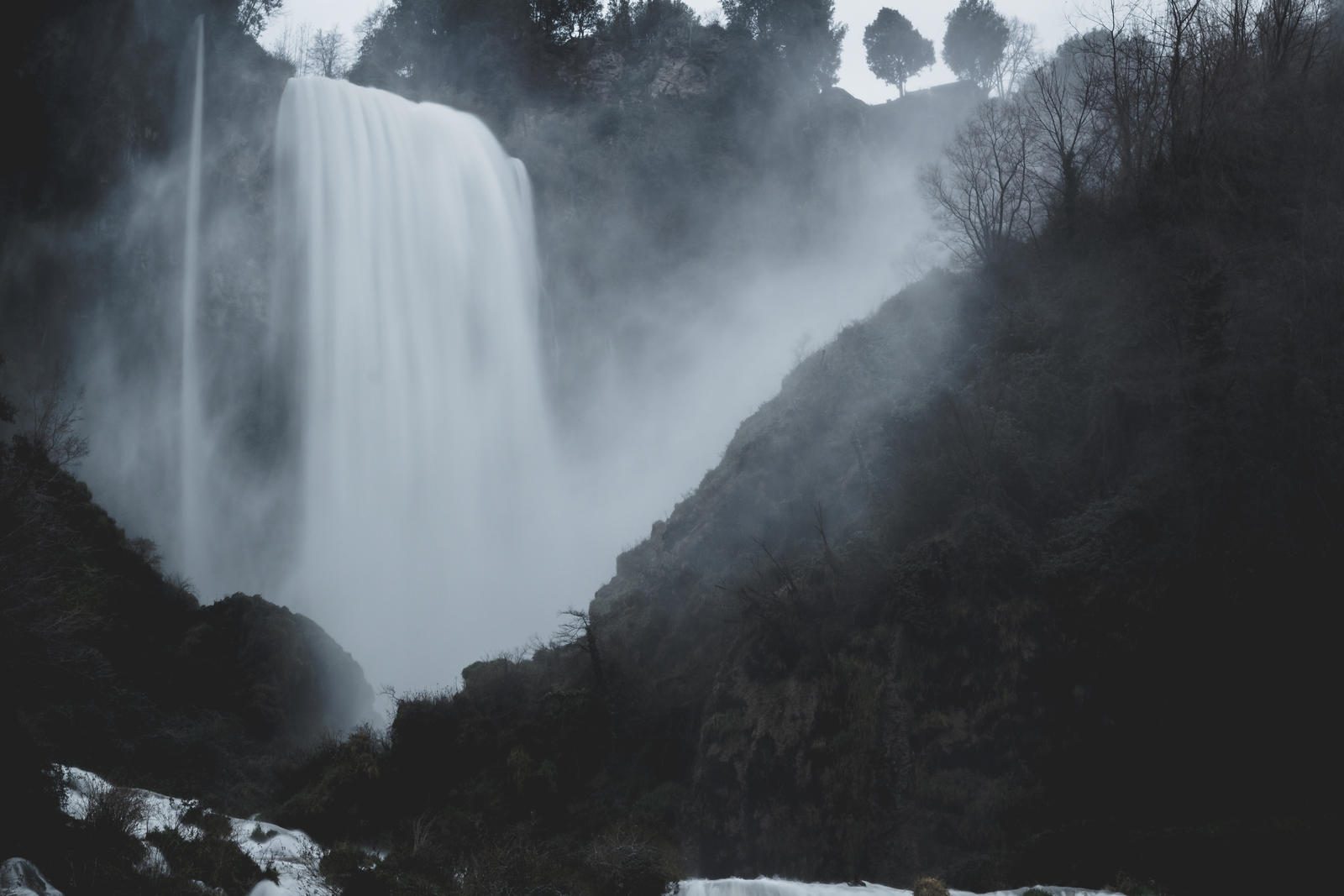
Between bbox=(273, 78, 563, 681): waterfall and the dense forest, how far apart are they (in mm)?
8121

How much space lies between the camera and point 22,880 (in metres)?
14.7

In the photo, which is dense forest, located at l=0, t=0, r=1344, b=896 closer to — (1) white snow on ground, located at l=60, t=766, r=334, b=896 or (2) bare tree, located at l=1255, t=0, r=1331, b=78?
(2) bare tree, located at l=1255, t=0, r=1331, b=78

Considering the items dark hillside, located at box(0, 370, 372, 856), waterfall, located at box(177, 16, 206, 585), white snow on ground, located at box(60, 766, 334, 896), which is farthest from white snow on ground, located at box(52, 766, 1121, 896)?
waterfall, located at box(177, 16, 206, 585)

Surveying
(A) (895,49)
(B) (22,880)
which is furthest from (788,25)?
(B) (22,880)

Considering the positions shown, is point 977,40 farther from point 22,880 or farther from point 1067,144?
point 22,880

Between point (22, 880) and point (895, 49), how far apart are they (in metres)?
73.4

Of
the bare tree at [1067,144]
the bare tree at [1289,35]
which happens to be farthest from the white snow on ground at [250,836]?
the bare tree at [1289,35]

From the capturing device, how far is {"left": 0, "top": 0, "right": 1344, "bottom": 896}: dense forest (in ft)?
50.6

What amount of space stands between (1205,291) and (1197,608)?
8.18 m

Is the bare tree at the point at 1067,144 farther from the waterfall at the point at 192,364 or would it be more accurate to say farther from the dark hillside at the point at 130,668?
the waterfall at the point at 192,364

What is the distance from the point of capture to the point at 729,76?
182 feet

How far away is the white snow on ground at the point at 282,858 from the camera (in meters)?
16.5

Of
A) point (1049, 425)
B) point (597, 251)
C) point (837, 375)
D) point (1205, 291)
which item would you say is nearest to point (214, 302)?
point (597, 251)

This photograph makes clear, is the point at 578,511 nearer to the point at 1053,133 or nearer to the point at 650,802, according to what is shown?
the point at 650,802
